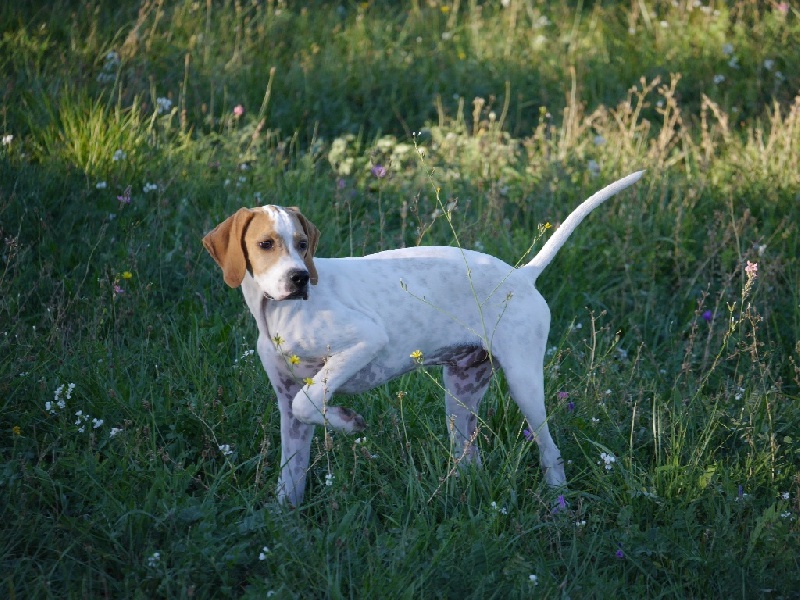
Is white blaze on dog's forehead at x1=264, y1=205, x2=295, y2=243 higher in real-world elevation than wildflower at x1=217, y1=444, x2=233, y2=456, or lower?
higher

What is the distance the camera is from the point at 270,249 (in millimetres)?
3385

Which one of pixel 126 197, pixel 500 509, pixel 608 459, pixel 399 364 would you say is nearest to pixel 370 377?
pixel 399 364

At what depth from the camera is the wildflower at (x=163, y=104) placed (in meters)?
6.38

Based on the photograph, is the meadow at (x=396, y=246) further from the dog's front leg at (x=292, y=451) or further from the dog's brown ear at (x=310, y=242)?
the dog's brown ear at (x=310, y=242)

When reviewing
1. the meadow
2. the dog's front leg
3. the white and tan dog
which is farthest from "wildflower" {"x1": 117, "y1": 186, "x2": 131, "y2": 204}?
the dog's front leg

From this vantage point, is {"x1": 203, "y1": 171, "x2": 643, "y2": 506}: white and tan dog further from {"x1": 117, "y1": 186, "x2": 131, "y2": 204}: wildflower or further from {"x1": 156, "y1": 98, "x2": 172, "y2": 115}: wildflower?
{"x1": 156, "y1": 98, "x2": 172, "y2": 115}: wildflower

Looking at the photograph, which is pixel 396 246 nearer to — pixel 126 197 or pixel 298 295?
pixel 126 197

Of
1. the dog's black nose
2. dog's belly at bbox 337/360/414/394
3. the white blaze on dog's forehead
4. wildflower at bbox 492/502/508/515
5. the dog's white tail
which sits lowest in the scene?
wildflower at bbox 492/502/508/515

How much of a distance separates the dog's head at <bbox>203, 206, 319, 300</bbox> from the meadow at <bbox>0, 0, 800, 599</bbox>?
0.57 m

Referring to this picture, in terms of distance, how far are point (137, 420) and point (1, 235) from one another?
5.02ft

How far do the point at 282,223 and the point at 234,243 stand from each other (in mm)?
193

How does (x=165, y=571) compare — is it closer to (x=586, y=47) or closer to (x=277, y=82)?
(x=277, y=82)

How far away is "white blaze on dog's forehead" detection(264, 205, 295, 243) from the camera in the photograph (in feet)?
11.1

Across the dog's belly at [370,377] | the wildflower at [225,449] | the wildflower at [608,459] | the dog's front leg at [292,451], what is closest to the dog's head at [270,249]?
the dog's belly at [370,377]
